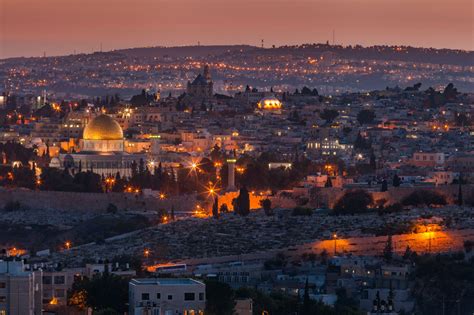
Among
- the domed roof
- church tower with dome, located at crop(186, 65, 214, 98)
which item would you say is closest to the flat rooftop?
the domed roof

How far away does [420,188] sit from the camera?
7119 centimetres

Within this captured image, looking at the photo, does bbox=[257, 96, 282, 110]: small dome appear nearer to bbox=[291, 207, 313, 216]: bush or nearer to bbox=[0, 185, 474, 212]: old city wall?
bbox=[0, 185, 474, 212]: old city wall

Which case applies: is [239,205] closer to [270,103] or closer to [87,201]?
[87,201]

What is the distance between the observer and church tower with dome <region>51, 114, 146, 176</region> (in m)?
86.8

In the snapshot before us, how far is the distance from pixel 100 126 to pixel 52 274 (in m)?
46.3

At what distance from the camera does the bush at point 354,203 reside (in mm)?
67000

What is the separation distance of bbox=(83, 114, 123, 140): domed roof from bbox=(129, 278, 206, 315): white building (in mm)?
52247

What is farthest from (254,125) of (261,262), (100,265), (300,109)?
(100,265)

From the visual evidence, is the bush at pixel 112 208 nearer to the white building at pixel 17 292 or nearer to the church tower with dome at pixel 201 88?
the white building at pixel 17 292

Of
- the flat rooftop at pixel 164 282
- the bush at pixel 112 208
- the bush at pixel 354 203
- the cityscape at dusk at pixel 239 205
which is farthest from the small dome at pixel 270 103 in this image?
the flat rooftop at pixel 164 282

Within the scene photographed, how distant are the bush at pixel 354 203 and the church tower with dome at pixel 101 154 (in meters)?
17.4

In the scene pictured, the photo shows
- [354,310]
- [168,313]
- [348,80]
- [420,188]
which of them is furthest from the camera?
[348,80]

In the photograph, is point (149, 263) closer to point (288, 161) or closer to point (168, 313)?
point (168, 313)

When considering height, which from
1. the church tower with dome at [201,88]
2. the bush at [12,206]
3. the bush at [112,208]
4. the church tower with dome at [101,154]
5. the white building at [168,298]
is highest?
the white building at [168,298]
